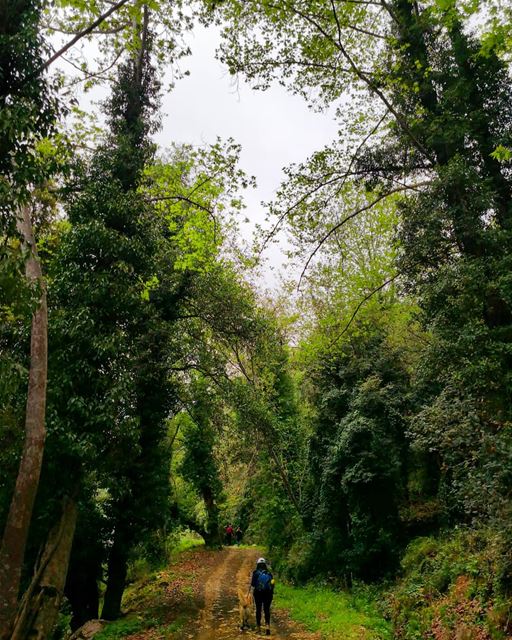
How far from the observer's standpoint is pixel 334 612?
11.7m

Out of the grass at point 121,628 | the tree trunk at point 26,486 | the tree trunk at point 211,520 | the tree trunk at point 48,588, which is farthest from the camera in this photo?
the tree trunk at point 211,520

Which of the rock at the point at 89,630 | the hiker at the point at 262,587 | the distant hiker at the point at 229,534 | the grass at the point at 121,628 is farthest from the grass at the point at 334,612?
the distant hiker at the point at 229,534

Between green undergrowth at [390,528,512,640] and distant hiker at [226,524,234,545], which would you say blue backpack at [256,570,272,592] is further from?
distant hiker at [226,524,234,545]

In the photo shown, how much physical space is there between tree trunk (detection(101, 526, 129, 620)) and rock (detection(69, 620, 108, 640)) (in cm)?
117

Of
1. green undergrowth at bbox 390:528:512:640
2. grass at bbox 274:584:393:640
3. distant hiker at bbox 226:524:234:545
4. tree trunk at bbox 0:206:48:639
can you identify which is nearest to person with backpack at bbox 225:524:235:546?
distant hiker at bbox 226:524:234:545

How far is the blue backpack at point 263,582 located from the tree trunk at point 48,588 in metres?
4.08

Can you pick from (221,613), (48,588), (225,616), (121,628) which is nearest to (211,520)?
(221,613)

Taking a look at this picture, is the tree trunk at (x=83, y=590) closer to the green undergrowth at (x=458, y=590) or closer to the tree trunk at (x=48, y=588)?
the tree trunk at (x=48, y=588)

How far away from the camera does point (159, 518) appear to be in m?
12.6

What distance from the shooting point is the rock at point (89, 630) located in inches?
397

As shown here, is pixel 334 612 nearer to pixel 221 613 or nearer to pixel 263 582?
pixel 221 613

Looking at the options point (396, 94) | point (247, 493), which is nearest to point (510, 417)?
point (396, 94)

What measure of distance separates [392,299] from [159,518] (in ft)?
40.9

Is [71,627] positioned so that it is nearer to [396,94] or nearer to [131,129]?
[131,129]
